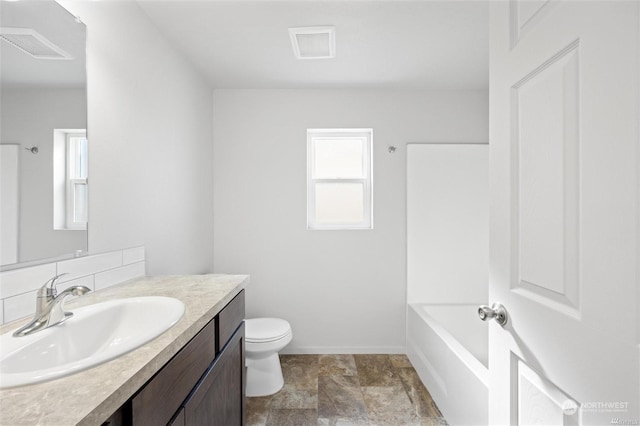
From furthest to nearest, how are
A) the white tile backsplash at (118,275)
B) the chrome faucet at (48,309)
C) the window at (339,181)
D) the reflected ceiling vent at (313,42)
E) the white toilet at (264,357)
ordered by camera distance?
the window at (339,181), the white toilet at (264,357), the reflected ceiling vent at (313,42), the white tile backsplash at (118,275), the chrome faucet at (48,309)

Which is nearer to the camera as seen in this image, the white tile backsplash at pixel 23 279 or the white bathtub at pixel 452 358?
the white tile backsplash at pixel 23 279

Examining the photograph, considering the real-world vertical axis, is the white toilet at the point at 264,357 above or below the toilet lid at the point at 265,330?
below

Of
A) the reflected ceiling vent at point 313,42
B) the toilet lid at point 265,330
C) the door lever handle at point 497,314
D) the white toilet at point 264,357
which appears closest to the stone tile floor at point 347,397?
the white toilet at point 264,357

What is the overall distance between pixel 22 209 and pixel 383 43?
199 cm

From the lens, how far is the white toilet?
6.76ft

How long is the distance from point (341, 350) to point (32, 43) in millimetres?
2686

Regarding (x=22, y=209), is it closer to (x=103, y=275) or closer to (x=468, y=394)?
(x=103, y=275)

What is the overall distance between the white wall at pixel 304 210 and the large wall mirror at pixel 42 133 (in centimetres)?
151

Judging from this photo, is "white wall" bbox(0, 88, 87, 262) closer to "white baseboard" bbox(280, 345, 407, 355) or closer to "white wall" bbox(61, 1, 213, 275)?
"white wall" bbox(61, 1, 213, 275)

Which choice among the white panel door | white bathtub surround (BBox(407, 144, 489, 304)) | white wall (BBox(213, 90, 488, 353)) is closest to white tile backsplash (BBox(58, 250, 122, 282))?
white wall (BBox(213, 90, 488, 353))

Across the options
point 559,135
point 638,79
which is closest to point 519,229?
point 559,135

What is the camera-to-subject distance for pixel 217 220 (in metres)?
2.73

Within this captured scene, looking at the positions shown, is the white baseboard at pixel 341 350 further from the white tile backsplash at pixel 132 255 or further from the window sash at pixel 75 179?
the window sash at pixel 75 179

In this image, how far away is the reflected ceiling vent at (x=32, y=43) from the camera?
3.14ft
